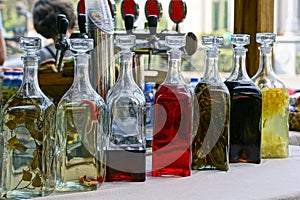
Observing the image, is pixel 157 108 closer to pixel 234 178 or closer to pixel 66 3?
pixel 234 178

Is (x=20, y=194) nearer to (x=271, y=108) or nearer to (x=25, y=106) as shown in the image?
(x=25, y=106)

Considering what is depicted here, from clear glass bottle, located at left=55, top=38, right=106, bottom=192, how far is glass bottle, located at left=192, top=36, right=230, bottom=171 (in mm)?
218

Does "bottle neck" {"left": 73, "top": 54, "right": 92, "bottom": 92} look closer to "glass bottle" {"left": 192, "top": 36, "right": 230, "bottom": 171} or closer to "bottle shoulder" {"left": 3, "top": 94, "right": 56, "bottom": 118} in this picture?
"bottle shoulder" {"left": 3, "top": 94, "right": 56, "bottom": 118}

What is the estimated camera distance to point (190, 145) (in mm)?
1074

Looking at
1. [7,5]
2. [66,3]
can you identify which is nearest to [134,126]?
[66,3]

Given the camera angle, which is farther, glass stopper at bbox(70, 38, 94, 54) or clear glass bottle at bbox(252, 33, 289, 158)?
clear glass bottle at bbox(252, 33, 289, 158)

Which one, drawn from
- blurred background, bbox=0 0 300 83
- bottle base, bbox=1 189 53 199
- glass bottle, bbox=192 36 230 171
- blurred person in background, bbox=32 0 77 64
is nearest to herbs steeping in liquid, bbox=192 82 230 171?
glass bottle, bbox=192 36 230 171

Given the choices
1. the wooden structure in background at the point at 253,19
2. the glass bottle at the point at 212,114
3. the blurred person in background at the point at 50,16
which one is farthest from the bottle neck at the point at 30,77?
the blurred person in background at the point at 50,16

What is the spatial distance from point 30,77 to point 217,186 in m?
0.35

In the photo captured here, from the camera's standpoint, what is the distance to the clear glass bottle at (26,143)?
0.92 m

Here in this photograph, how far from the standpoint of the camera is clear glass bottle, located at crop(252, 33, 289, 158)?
124 centimetres

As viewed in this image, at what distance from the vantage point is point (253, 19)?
200 cm

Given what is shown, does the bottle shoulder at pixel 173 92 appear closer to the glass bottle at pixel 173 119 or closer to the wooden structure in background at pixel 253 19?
the glass bottle at pixel 173 119

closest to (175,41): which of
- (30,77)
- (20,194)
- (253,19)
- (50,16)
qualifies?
(30,77)
